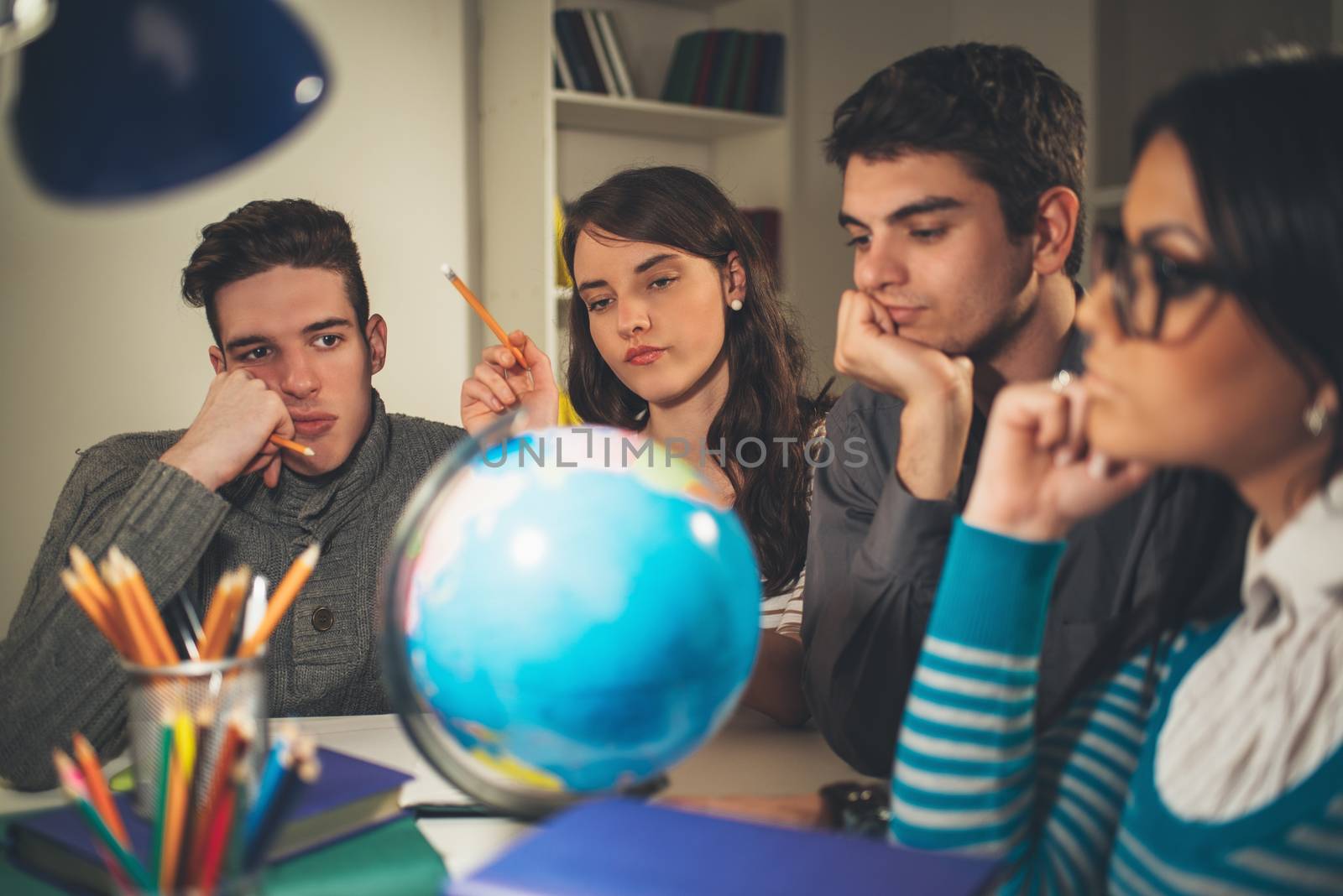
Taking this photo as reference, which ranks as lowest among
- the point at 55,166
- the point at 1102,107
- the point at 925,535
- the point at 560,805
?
the point at 560,805

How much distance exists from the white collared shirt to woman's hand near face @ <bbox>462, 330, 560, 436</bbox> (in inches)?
50.5

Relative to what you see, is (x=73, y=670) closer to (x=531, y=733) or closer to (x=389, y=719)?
(x=389, y=719)

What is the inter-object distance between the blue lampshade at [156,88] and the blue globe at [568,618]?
918 millimetres

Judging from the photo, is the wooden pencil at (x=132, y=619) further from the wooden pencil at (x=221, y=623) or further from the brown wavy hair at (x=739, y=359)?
the brown wavy hair at (x=739, y=359)

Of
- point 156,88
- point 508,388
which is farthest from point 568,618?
point 156,88

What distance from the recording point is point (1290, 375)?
73 cm

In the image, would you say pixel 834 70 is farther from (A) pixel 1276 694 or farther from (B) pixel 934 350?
(A) pixel 1276 694

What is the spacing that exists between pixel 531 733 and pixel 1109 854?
488 millimetres

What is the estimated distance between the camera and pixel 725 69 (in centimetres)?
339

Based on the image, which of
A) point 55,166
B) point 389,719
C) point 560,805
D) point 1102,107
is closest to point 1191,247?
point 560,805

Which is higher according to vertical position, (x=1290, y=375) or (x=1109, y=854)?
(x=1290, y=375)

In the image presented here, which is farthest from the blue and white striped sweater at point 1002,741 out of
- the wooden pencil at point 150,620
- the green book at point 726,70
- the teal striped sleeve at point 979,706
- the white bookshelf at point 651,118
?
the green book at point 726,70

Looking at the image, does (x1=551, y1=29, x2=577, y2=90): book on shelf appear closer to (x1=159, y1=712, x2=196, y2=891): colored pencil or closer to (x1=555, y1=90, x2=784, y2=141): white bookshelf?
(x1=555, y1=90, x2=784, y2=141): white bookshelf

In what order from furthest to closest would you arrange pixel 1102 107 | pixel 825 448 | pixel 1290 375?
pixel 1102 107
pixel 825 448
pixel 1290 375
